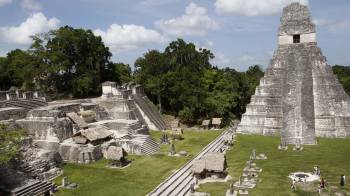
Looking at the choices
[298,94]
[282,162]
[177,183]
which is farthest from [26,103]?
[298,94]

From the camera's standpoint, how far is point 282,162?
26.2 metres

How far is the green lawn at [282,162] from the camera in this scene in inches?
824

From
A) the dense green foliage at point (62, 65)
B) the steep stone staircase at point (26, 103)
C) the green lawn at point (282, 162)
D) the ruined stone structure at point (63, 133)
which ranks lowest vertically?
the green lawn at point (282, 162)

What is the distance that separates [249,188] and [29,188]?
13.3m

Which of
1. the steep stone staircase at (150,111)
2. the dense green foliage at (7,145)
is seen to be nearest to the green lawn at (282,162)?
the dense green foliage at (7,145)

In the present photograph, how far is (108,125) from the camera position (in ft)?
112

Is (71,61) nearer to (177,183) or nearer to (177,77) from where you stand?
(177,77)

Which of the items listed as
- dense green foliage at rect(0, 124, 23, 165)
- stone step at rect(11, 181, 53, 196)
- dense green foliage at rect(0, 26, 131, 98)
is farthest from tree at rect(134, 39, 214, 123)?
dense green foliage at rect(0, 124, 23, 165)

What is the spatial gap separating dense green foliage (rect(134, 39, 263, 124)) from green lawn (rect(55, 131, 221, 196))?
14.3 m

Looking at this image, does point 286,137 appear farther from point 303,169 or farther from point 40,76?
point 40,76

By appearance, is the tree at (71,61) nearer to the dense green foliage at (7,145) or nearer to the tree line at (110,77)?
the tree line at (110,77)

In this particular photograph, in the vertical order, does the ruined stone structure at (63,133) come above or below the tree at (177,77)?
below

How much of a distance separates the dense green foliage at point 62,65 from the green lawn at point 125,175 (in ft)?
74.4

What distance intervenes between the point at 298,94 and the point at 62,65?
3077cm
